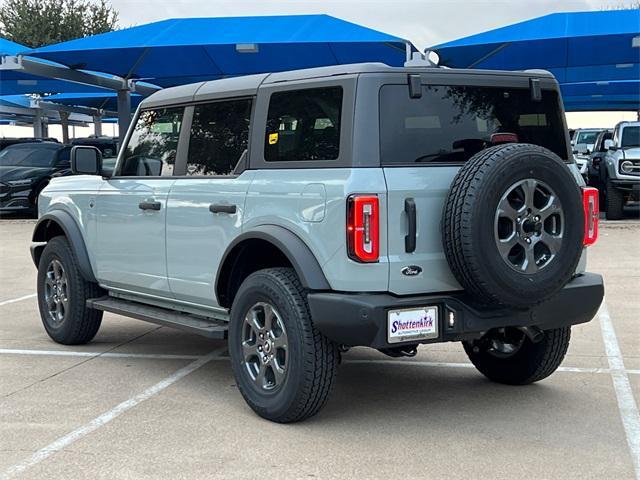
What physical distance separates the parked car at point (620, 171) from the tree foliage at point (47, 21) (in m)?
28.2

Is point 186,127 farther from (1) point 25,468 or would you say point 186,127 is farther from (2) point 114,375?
(1) point 25,468

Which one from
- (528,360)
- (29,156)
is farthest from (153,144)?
(29,156)

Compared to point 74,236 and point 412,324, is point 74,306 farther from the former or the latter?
point 412,324

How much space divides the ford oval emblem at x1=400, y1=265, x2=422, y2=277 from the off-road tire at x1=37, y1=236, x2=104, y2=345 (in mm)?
3077

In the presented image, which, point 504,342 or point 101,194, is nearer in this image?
point 504,342

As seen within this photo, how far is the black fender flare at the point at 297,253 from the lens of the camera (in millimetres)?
4324

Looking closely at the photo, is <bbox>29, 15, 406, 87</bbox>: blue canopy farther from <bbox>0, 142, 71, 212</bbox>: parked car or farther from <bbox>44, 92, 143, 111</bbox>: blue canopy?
<bbox>44, 92, 143, 111</bbox>: blue canopy

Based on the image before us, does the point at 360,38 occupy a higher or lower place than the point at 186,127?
higher

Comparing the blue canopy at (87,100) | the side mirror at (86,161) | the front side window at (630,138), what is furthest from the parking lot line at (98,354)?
the blue canopy at (87,100)

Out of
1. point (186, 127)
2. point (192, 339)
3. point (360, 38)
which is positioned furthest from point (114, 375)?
point (360, 38)

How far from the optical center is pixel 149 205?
18.3ft

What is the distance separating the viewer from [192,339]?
6.99 meters

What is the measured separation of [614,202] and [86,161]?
40.4 ft

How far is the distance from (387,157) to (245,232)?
94cm
